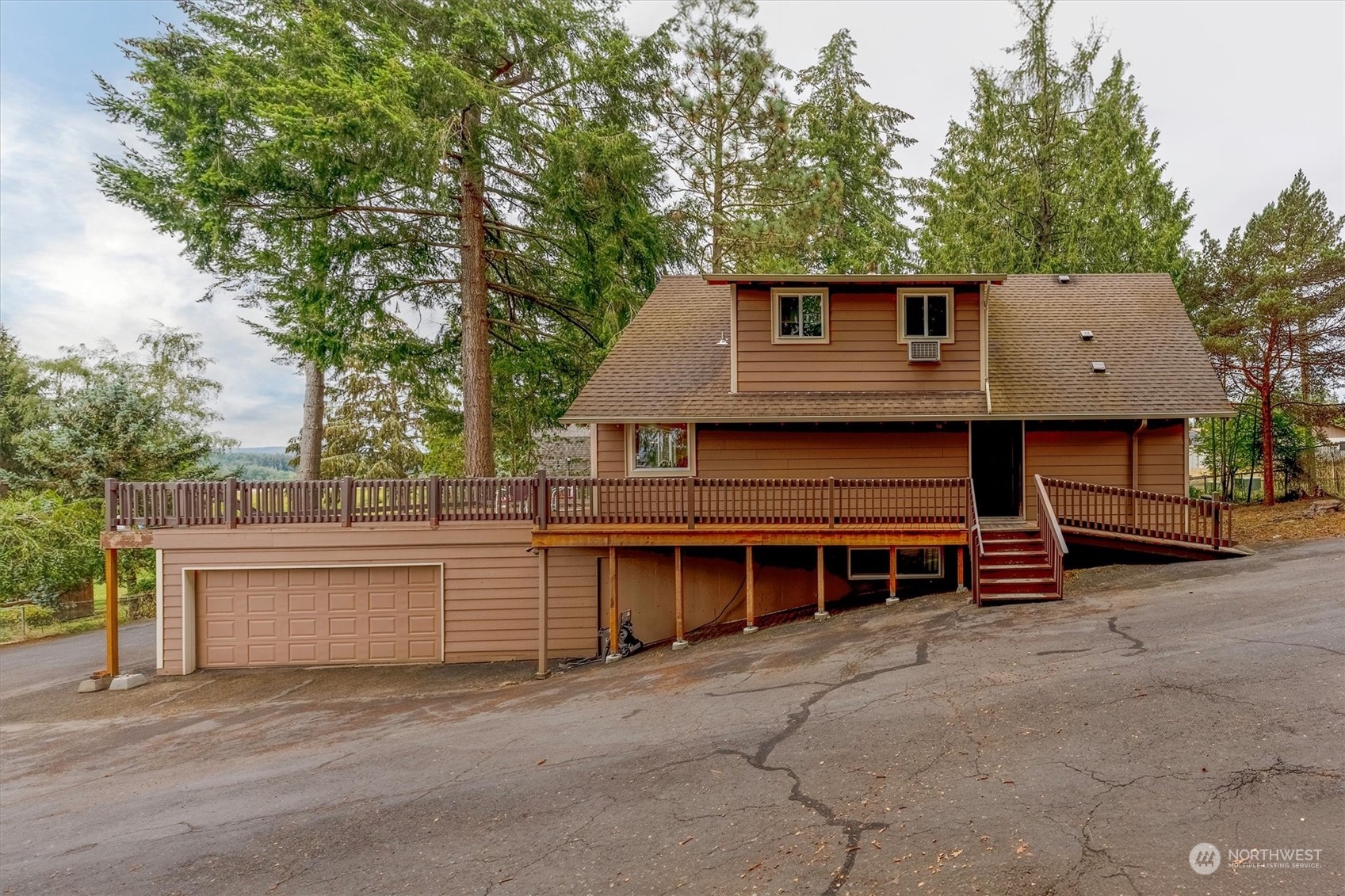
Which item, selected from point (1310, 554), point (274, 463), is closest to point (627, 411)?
point (1310, 554)

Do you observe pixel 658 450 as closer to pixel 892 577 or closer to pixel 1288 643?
pixel 892 577

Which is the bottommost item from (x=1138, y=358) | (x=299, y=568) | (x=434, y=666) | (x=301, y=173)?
(x=434, y=666)

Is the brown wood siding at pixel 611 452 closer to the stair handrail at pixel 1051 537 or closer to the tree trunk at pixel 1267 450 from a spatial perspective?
the stair handrail at pixel 1051 537

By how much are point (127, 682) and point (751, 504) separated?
11.3 m

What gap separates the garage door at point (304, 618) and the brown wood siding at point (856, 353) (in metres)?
7.81

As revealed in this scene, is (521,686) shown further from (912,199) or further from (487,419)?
(912,199)

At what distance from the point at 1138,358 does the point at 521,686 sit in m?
13.5

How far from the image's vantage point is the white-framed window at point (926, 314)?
37.8ft

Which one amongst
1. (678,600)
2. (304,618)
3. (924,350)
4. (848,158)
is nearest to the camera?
(678,600)

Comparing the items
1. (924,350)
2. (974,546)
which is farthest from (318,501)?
(924,350)

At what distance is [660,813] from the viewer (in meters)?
4.33

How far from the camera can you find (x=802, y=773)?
15.1 ft

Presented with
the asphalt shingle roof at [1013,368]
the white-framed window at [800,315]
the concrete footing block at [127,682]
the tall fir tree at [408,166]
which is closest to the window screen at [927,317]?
the asphalt shingle roof at [1013,368]

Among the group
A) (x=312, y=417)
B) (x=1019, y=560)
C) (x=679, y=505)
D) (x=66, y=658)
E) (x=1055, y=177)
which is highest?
(x=1055, y=177)
